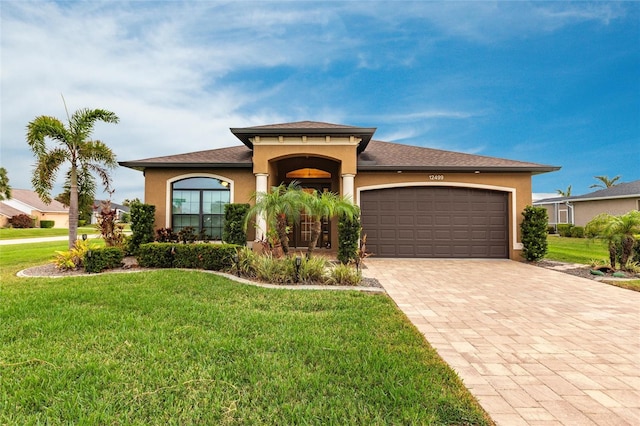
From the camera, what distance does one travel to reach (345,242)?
9180 mm

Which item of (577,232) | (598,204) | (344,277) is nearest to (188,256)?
(344,277)

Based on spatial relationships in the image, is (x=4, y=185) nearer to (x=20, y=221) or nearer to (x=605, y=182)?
(x=20, y=221)

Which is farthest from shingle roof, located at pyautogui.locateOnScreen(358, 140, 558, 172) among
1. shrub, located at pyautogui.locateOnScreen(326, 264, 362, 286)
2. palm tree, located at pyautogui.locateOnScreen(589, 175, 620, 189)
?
palm tree, located at pyautogui.locateOnScreen(589, 175, 620, 189)

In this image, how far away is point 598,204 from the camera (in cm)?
2189

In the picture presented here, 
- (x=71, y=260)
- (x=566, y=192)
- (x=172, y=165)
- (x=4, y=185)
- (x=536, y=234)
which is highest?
(x=4, y=185)

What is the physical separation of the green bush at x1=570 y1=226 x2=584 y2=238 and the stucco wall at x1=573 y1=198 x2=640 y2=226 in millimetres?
2724

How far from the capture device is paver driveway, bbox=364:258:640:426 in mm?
2471

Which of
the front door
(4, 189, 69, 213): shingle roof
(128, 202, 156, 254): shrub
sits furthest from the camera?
(4, 189, 69, 213): shingle roof

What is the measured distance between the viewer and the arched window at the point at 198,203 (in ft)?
36.9

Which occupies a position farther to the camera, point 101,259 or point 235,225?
point 235,225

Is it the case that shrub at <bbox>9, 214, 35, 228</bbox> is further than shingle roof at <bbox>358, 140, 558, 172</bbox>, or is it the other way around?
shrub at <bbox>9, 214, 35, 228</bbox>

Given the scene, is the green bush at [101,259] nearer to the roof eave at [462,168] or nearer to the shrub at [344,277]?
the shrub at [344,277]

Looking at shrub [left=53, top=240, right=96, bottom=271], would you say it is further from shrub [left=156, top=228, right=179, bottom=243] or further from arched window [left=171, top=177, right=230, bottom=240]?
arched window [left=171, top=177, right=230, bottom=240]

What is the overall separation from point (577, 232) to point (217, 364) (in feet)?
84.5
